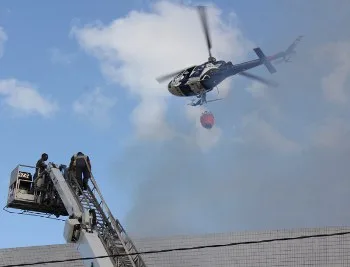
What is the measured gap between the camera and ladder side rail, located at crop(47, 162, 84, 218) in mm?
15555

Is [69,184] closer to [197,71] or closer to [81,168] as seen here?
[81,168]

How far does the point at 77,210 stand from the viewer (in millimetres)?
15531

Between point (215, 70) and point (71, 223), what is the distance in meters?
19.0

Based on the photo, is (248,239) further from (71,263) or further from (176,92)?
(176,92)

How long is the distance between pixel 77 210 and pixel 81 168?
256 centimetres

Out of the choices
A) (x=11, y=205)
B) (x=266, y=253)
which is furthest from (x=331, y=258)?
(x=11, y=205)

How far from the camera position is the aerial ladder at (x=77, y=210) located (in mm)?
14492

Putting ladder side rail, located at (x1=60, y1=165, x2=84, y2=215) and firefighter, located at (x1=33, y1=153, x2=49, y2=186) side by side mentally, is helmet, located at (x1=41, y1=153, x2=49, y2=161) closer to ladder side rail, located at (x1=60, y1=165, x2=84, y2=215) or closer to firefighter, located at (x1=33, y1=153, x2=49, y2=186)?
firefighter, located at (x1=33, y1=153, x2=49, y2=186)

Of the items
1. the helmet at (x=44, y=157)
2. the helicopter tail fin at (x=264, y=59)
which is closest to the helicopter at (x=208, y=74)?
the helicopter tail fin at (x=264, y=59)

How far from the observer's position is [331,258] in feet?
78.9

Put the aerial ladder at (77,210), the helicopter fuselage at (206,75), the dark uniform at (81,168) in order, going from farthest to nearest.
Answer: the helicopter fuselage at (206,75) < the dark uniform at (81,168) < the aerial ladder at (77,210)

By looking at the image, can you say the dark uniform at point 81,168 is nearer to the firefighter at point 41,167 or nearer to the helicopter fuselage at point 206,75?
the firefighter at point 41,167

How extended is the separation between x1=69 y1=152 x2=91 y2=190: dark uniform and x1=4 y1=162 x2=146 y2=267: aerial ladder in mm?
216

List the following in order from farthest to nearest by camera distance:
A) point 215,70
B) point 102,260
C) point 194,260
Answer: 1. point 215,70
2. point 194,260
3. point 102,260
